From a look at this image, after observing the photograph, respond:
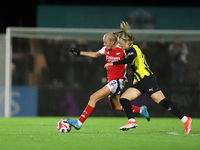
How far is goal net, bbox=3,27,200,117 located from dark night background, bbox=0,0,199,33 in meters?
6.16

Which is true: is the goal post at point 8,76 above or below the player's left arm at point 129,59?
below

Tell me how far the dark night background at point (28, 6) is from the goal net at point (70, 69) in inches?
242

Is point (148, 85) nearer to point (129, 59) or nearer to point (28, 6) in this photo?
point (129, 59)

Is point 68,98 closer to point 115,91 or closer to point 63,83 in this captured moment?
point 63,83

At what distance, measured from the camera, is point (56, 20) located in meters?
16.8

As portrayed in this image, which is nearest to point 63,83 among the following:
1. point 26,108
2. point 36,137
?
point 26,108

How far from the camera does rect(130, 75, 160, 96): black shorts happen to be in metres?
6.32

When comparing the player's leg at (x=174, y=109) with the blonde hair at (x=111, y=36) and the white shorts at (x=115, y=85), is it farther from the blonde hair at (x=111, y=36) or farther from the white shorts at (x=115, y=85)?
the blonde hair at (x=111, y=36)

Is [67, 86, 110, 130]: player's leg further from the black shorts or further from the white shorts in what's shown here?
the black shorts

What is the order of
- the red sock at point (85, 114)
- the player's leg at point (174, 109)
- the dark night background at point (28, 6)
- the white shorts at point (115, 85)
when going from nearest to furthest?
1. the player's leg at point (174, 109)
2. the red sock at point (85, 114)
3. the white shorts at point (115, 85)
4. the dark night background at point (28, 6)

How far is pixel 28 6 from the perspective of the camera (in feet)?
58.5

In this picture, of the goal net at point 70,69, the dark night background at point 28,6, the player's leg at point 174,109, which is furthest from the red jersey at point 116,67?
the dark night background at point 28,6

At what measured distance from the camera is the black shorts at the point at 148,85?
6.32 meters

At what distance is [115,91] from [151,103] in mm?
4340
